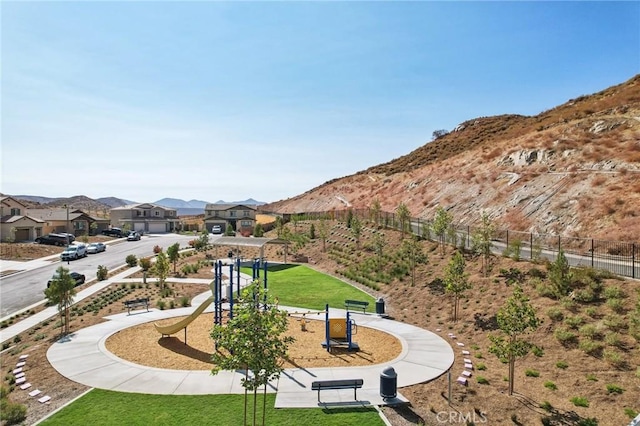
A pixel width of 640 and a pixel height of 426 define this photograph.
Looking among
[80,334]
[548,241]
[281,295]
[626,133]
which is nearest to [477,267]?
[548,241]

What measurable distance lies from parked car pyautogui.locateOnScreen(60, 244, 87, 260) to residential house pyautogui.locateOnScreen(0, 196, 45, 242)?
16524 millimetres

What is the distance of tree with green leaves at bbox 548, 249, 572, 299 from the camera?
19.3m

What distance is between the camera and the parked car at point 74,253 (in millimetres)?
44531

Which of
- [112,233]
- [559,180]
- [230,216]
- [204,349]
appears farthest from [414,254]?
[230,216]

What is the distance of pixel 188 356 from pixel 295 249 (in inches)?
1270

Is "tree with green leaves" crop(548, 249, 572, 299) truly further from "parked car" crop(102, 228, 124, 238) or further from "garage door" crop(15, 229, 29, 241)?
"parked car" crop(102, 228, 124, 238)

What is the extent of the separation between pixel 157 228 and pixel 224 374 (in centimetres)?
7746

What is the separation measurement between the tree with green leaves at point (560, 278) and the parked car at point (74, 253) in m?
47.8

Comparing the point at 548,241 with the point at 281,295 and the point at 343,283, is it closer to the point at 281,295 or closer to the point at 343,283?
the point at 343,283

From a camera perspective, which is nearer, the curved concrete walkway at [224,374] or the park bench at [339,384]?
the park bench at [339,384]

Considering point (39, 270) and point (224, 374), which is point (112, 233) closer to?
point (39, 270)

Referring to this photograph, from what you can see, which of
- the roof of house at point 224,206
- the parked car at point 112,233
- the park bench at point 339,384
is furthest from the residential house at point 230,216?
the park bench at point 339,384

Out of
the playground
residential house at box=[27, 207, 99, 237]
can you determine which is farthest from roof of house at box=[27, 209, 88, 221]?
the playground

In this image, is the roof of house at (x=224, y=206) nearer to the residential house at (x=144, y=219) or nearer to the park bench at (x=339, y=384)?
the residential house at (x=144, y=219)
